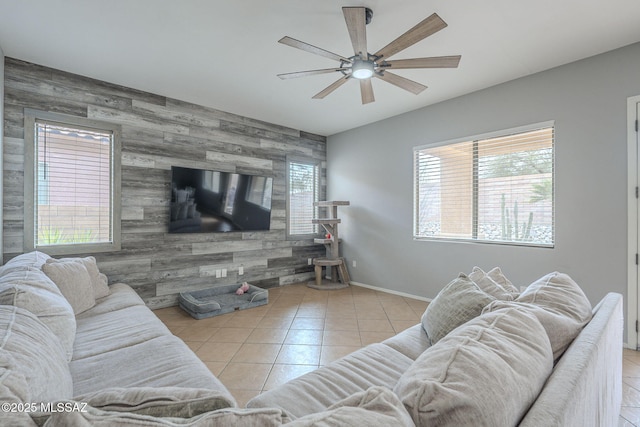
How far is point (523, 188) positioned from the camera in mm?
3246

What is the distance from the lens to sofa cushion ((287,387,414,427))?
1.85 feet

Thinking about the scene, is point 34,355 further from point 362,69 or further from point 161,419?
point 362,69

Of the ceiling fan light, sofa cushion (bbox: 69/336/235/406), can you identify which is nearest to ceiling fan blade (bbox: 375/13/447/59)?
the ceiling fan light

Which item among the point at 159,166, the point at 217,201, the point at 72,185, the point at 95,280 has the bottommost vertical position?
the point at 95,280

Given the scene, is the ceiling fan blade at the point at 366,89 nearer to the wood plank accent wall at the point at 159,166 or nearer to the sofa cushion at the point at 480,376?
the sofa cushion at the point at 480,376

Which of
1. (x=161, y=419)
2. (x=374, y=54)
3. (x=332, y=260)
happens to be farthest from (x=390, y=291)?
(x=161, y=419)

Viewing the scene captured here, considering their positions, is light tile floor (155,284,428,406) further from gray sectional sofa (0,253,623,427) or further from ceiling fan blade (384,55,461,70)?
ceiling fan blade (384,55,461,70)

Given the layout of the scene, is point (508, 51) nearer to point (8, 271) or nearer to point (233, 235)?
point (233, 235)

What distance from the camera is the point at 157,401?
654 mm

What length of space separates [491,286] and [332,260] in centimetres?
333

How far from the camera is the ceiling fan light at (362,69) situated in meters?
2.22

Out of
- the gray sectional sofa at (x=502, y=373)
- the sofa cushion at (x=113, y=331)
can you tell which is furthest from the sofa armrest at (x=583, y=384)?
the sofa cushion at (x=113, y=331)

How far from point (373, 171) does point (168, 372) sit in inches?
157

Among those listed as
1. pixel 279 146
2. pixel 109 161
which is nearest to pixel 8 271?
pixel 109 161
